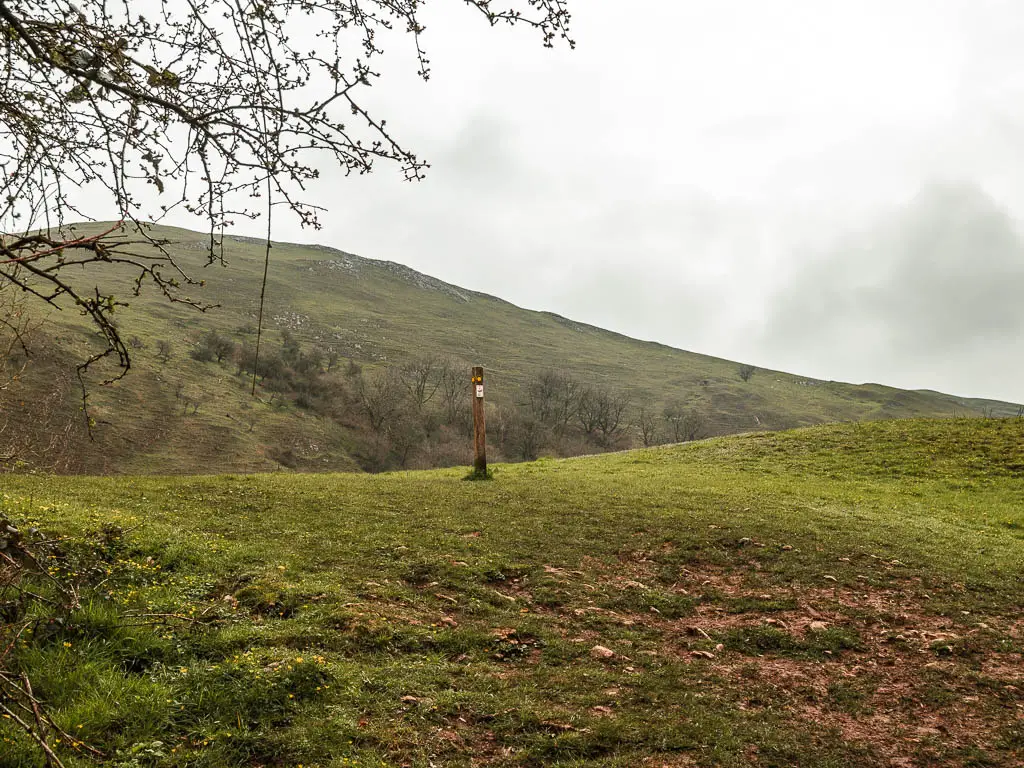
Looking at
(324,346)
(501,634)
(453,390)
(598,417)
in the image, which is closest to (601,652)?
(501,634)

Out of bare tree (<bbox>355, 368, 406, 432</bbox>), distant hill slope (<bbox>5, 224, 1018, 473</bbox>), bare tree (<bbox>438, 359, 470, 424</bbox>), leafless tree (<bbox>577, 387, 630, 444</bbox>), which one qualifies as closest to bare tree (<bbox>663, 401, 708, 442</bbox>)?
distant hill slope (<bbox>5, 224, 1018, 473</bbox>)

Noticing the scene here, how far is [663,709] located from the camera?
218 inches

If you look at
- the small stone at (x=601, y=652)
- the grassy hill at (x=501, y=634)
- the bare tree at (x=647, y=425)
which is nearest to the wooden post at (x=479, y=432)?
the grassy hill at (x=501, y=634)

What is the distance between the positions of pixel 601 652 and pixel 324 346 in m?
103

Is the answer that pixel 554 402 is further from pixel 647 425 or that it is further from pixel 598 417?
pixel 647 425

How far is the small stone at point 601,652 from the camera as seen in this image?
6613mm

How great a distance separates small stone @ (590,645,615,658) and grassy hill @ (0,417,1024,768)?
0.12ft

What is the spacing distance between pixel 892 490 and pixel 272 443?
1959 inches

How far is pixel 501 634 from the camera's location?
6.89m

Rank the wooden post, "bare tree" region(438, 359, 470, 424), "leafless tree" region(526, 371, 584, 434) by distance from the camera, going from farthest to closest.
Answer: "leafless tree" region(526, 371, 584, 434)
"bare tree" region(438, 359, 470, 424)
the wooden post

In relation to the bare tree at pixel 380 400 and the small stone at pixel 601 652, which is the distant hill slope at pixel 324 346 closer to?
the bare tree at pixel 380 400

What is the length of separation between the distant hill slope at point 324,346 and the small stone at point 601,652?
17.7ft

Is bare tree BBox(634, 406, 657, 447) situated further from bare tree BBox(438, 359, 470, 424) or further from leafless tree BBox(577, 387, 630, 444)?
bare tree BBox(438, 359, 470, 424)

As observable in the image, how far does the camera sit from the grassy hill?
185 inches
